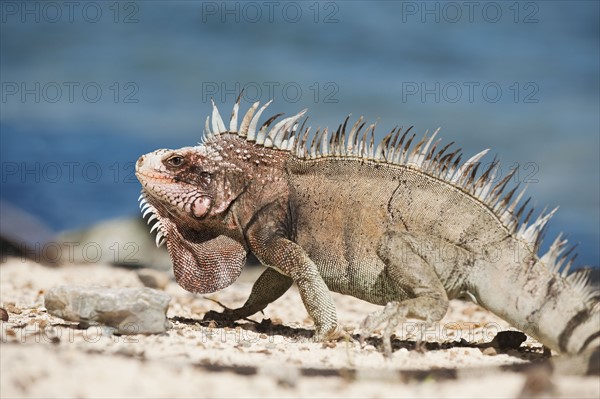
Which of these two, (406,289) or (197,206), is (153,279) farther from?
(406,289)

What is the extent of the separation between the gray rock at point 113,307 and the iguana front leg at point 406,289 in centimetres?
248

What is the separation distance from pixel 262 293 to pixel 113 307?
3.04m

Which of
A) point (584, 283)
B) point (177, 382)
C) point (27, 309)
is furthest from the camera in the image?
point (27, 309)

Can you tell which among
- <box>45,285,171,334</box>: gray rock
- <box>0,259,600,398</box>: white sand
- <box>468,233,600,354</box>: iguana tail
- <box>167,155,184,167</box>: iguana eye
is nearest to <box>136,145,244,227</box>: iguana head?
<box>167,155,184,167</box>: iguana eye

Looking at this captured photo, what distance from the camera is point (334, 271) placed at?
379 inches

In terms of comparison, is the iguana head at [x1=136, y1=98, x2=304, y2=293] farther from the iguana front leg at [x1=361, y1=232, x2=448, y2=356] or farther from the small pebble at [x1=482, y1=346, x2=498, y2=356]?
the small pebble at [x1=482, y1=346, x2=498, y2=356]

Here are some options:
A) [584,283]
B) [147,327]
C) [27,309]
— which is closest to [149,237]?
[27,309]

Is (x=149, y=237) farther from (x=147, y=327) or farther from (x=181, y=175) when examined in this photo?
(x=147, y=327)

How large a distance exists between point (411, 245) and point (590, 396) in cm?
307

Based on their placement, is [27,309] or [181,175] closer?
[181,175]

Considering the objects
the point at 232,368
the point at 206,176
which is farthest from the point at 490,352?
the point at 206,176

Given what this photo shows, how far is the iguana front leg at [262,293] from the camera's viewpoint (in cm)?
1081

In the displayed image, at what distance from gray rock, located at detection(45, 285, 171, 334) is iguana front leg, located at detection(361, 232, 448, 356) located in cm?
248

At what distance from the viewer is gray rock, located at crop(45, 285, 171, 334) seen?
833cm
